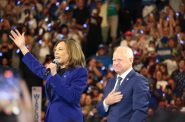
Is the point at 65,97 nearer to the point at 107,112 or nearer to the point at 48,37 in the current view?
the point at 107,112

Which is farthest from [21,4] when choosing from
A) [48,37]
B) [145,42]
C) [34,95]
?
[34,95]

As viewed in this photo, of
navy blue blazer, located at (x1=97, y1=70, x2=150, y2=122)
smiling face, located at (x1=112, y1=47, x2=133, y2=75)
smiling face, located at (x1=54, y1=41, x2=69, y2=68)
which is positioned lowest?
navy blue blazer, located at (x1=97, y1=70, x2=150, y2=122)

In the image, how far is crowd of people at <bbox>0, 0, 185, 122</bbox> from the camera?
10328 mm

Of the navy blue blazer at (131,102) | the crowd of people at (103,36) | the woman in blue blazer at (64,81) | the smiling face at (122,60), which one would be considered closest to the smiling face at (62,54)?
the woman in blue blazer at (64,81)

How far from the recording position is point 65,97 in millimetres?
3574

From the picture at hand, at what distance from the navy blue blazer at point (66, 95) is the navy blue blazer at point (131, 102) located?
1.12ft

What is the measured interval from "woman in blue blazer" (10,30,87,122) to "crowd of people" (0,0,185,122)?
206 inches

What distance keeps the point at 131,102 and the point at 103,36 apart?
435 inches

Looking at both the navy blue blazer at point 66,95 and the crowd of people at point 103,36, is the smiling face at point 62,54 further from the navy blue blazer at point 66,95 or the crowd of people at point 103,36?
the crowd of people at point 103,36

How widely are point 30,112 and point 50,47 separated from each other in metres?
11.6

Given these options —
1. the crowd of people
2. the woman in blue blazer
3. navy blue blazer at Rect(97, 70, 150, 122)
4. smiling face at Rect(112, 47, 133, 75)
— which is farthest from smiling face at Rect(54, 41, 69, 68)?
the crowd of people

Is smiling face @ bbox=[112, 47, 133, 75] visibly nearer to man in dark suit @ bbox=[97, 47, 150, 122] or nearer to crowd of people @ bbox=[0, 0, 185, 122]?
man in dark suit @ bbox=[97, 47, 150, 122]

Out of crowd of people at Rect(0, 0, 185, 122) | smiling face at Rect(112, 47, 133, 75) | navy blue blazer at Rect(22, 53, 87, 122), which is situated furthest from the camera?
crowd of people at Rect(0, 0, 185, 122)

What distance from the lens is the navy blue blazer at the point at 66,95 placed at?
355 centimetres
